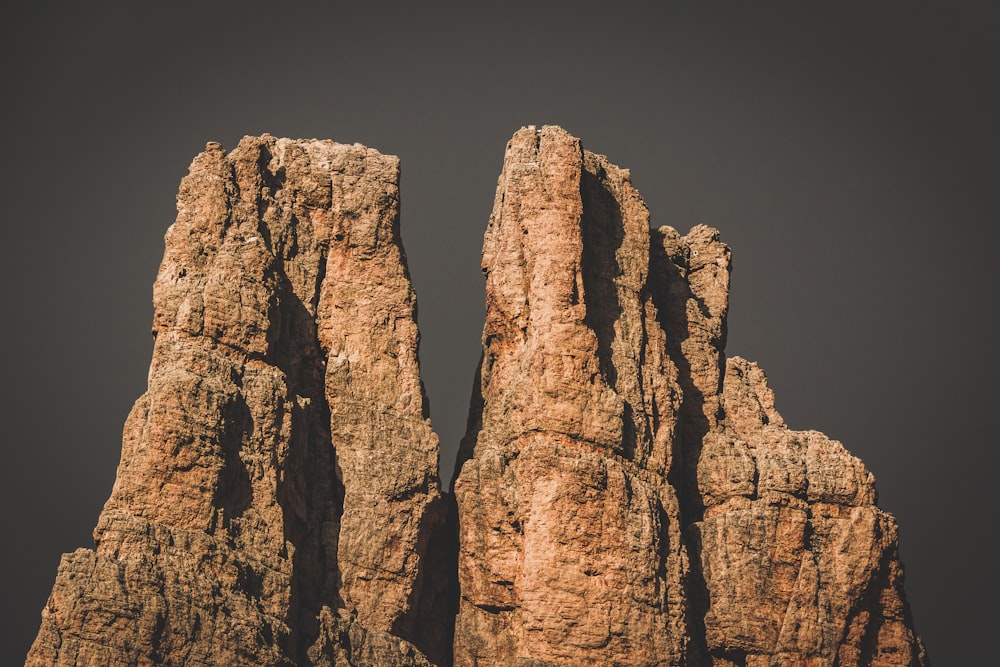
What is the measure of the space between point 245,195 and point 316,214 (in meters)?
1.97

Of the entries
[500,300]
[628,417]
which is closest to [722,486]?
[628,417]

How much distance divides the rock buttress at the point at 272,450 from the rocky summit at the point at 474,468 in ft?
0.20

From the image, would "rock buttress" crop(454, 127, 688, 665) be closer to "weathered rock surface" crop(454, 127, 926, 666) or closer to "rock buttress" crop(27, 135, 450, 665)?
"weathered rock surface" crop(454, 127, 926, 666)

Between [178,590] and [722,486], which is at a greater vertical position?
[722,486]

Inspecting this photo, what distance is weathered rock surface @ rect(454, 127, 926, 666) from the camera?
45938 mm

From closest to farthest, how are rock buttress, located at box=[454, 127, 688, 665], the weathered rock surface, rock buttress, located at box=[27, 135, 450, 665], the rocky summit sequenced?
1. rock buttress, located at box=[27, 135, 450, 665]
2. the rocky summit
3. rock buttress, located at box=[454, 127, 688, 665]
4. the weathered rock surface

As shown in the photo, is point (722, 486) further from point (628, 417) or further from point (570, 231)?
point (570, 231)

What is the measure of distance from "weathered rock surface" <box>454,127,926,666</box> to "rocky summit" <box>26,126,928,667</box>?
0.17 ft

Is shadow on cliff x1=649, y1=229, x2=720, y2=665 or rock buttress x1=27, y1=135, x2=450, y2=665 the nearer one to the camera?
rock buttress x1=27, y1=135, x2=450, y2=665

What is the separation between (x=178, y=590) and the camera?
138 ft

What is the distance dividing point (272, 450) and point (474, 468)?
500 cm

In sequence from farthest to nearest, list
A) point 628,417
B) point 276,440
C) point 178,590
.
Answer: point 628,417, point 276,440, point 178,590

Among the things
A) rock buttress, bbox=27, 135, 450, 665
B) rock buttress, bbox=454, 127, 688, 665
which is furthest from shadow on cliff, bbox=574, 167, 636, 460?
rock buttress, bbox=27, 135, 450, 665

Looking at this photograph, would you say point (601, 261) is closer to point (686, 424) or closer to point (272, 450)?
point (686, 424)
